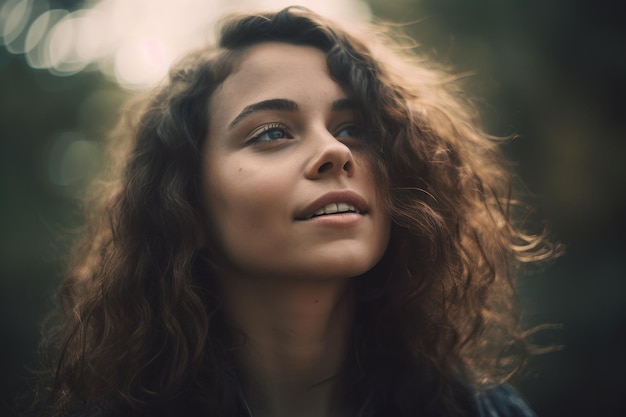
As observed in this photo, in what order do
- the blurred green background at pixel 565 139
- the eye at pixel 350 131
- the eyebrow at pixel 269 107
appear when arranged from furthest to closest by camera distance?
the blurred green background at pixel 565 139 → the eye at pixel 350 131 → the eyebrow at pixel 269 107

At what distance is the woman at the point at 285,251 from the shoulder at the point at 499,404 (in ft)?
0.04

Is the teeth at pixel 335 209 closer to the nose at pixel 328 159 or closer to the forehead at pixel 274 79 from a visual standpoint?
the nose at pixel 328 159

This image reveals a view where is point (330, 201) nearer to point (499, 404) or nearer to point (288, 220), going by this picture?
point (288, 220)

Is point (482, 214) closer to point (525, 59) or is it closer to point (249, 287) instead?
point (249, 287)

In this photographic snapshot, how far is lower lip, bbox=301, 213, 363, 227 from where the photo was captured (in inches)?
69.6

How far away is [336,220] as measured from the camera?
5.83 ft

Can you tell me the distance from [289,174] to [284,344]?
63 centimetres

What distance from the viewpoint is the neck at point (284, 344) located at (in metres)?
1.98

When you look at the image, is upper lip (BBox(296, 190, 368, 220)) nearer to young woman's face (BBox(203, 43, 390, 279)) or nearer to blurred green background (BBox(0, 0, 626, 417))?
young woman's face (BBox(203, 43, 390, 279))

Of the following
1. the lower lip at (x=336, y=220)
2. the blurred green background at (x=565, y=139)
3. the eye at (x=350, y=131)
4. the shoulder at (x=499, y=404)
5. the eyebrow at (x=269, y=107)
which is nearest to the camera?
the lower lip at (x=336, y=220)

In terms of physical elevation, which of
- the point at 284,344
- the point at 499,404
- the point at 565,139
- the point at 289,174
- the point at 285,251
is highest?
the point at 289,174

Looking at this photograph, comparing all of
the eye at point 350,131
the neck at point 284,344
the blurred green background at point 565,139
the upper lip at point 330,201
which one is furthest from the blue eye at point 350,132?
the blurred green background at point 565,139

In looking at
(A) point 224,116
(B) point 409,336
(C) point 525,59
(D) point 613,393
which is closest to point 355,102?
(A) point 224,116

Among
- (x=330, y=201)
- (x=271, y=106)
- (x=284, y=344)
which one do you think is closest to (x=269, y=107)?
(x=271, y=106)
